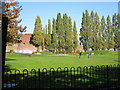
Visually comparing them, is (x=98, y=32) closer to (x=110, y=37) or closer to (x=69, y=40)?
(x=110, y=37)

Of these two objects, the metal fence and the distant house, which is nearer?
the metal fence

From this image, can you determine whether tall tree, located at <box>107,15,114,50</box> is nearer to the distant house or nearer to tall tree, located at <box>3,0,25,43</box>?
the distant house

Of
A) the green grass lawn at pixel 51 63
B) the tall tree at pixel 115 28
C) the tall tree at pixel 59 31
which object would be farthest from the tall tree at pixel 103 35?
the green grass lawn at pixel 51 63

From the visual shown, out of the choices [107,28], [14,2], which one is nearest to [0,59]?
[14,2]

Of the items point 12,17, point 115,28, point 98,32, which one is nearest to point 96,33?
point 98,32

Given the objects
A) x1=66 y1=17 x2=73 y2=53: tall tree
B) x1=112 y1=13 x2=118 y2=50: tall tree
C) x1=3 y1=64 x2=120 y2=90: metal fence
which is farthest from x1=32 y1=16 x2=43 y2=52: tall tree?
x1=3 y1=64 x2=120 y2=90: metal fence

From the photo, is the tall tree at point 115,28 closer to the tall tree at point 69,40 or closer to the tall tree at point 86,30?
the tall tree at point 86,30

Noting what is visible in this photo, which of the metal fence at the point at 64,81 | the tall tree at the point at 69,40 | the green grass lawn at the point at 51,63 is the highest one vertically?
the tall tree at the point at 69,40

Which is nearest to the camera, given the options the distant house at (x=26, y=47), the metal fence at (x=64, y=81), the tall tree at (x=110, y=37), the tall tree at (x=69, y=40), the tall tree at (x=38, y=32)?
the metal fence at (x=64, y=81)

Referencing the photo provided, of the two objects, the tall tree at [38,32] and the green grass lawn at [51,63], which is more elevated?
the tall tree at [38,32]

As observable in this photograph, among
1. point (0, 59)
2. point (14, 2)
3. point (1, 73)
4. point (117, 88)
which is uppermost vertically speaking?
point (14, 2)

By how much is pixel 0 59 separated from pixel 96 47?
51.1m

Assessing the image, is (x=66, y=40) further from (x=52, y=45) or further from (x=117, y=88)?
(x=117, y=88)

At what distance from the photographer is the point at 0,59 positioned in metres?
6.40
